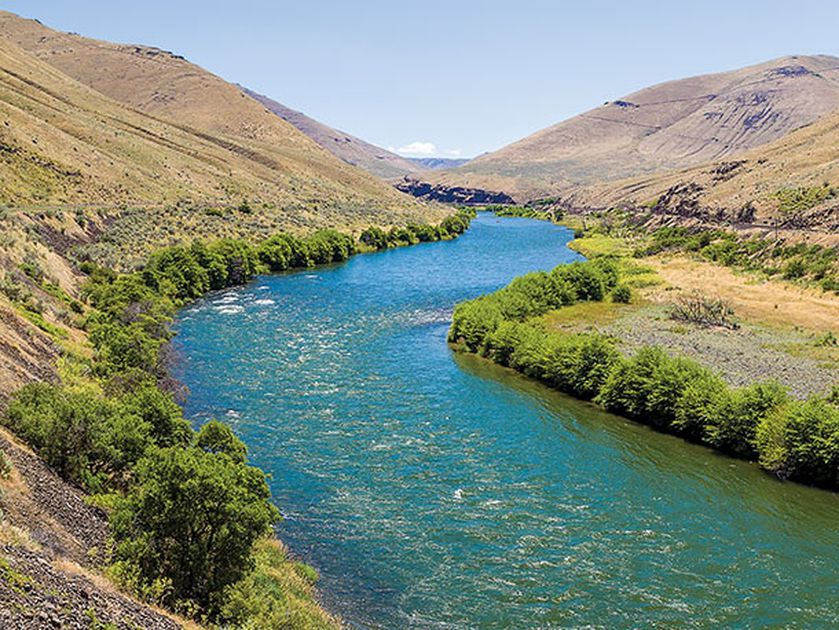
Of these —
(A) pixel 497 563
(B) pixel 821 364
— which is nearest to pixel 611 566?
(A) pixel 497 563

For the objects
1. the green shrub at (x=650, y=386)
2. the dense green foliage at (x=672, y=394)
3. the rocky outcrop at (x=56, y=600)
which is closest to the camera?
the rocky outcrop at (x=56, y=600)

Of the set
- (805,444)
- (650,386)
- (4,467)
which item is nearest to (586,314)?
(650,386)

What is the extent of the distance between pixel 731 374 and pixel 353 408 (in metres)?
29.6

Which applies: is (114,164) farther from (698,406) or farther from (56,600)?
(56,600)

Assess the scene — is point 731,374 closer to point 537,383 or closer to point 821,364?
point 821,364

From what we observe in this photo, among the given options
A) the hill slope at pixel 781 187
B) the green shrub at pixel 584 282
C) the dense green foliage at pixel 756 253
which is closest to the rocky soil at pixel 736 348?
the green shrub at pixel 584 282

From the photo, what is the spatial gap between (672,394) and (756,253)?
7832cm

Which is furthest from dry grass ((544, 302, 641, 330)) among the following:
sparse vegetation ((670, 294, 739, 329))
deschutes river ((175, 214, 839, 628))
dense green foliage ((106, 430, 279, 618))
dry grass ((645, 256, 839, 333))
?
dense green foliage ((106, 430, 279, 618))

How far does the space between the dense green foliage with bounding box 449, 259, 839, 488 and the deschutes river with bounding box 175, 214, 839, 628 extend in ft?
4.77

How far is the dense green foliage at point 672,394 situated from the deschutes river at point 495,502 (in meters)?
1.45

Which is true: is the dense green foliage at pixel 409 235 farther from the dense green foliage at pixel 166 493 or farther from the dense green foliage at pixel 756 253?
the dense green foliage at pixel 166 493

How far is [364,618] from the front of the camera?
1073 inches

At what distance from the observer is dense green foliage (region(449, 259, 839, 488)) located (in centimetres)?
3928

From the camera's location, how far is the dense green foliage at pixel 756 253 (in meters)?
94.8
